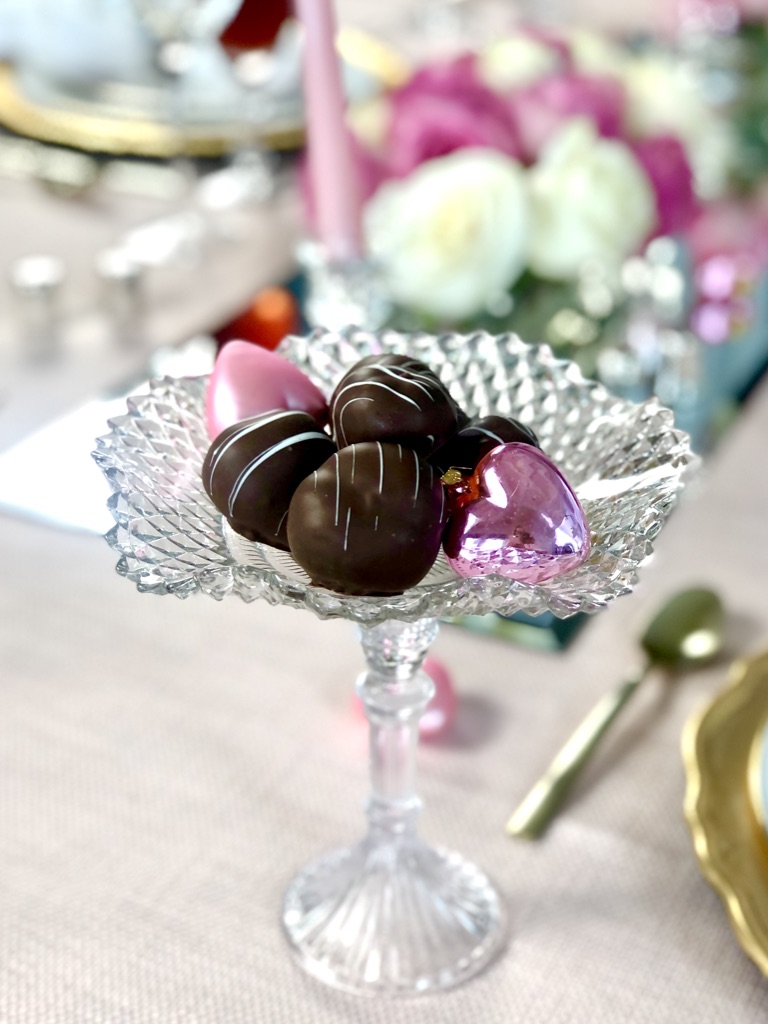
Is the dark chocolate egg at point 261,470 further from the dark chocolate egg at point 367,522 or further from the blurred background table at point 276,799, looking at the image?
the blurred background table at point 276,799

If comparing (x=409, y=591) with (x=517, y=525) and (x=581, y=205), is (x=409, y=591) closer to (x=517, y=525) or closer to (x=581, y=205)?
(x=517, y=525)

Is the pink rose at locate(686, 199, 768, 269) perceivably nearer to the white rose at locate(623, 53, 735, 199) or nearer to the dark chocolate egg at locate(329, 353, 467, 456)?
the white rose at locate(623, 53, 735, 199)

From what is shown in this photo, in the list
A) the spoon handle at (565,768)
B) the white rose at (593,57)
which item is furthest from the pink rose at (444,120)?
the spoon handle at (565,768)

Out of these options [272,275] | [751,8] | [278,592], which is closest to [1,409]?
[272,275]

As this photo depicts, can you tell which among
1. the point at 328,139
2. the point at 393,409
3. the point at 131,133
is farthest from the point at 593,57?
the point at 393,409

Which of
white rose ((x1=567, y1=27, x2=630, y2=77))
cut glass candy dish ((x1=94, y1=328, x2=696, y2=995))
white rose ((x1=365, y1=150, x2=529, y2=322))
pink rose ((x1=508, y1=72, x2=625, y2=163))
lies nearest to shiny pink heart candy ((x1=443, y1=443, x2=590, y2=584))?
cut glass candy dish ((x1=94, y1=328, x2=696, y2=995))

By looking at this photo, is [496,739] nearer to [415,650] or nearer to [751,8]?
[415,650]
